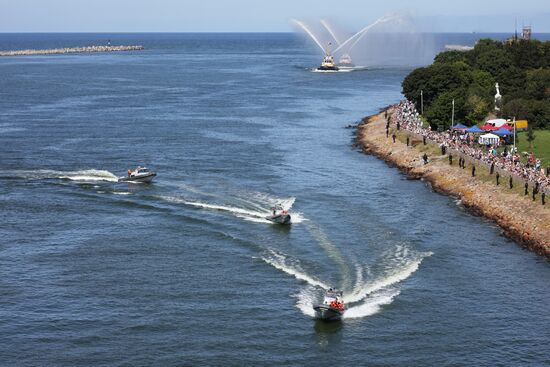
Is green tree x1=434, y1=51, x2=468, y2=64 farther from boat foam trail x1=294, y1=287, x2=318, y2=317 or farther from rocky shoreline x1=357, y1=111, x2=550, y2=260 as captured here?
boat foam trail x1=294, y1=287, x2=318, y2=317

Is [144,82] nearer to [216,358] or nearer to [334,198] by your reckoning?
[334,198]

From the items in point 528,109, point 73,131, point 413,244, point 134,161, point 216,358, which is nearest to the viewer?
point 216,358

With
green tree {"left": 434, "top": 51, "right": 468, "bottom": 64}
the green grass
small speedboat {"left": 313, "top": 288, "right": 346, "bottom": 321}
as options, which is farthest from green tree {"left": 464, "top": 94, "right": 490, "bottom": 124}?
small speedboat {"left": 313, "top": 288, "right": 346, "bottom": 321}

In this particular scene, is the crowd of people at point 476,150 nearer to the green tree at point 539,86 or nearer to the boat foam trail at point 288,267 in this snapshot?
the green tree at point 539,86

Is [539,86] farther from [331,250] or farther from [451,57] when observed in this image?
[331,250]

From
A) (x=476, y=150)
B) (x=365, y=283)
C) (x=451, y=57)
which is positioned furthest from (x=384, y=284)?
(x=451, y=57)

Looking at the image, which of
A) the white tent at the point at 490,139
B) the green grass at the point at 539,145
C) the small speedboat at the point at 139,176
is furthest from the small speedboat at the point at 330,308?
the white tent at the point at 490,139

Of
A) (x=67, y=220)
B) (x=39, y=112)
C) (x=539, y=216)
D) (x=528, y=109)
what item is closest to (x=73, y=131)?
(x=39, y=112)
